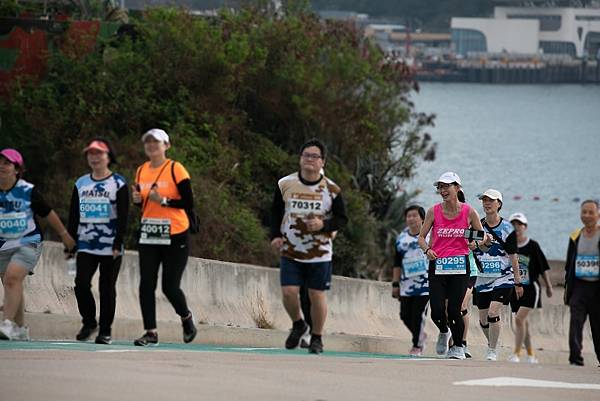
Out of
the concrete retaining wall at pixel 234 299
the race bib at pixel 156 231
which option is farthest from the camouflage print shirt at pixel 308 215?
the concrete retaining wall at pixel 234 299

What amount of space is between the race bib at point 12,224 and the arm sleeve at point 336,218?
2525 mm

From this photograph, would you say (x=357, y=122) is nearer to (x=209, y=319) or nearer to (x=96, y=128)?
(x=96, y=128)

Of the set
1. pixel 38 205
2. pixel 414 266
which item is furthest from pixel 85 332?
pixel 414 266

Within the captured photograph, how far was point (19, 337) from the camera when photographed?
14320 mm

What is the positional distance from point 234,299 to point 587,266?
4.72 meters

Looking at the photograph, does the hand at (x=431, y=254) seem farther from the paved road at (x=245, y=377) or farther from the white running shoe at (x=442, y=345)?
the paved road at (x=245, y=377)

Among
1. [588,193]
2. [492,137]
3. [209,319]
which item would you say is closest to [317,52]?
[209,319]

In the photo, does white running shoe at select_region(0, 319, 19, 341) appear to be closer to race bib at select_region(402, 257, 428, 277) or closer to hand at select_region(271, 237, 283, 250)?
hand at select_region(271, 237, 283, 250)

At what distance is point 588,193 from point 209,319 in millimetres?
80979

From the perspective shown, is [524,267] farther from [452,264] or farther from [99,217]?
[99,217]

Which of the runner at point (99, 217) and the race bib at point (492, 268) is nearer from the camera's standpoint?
the runner at point (99, 217)

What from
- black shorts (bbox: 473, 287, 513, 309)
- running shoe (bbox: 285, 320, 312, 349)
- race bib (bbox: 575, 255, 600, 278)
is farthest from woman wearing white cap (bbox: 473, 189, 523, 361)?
running shoe (bbox: 285, 320, 312, 349)

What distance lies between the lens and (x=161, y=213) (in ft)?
45.2

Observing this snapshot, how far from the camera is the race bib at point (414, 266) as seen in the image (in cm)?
1795
